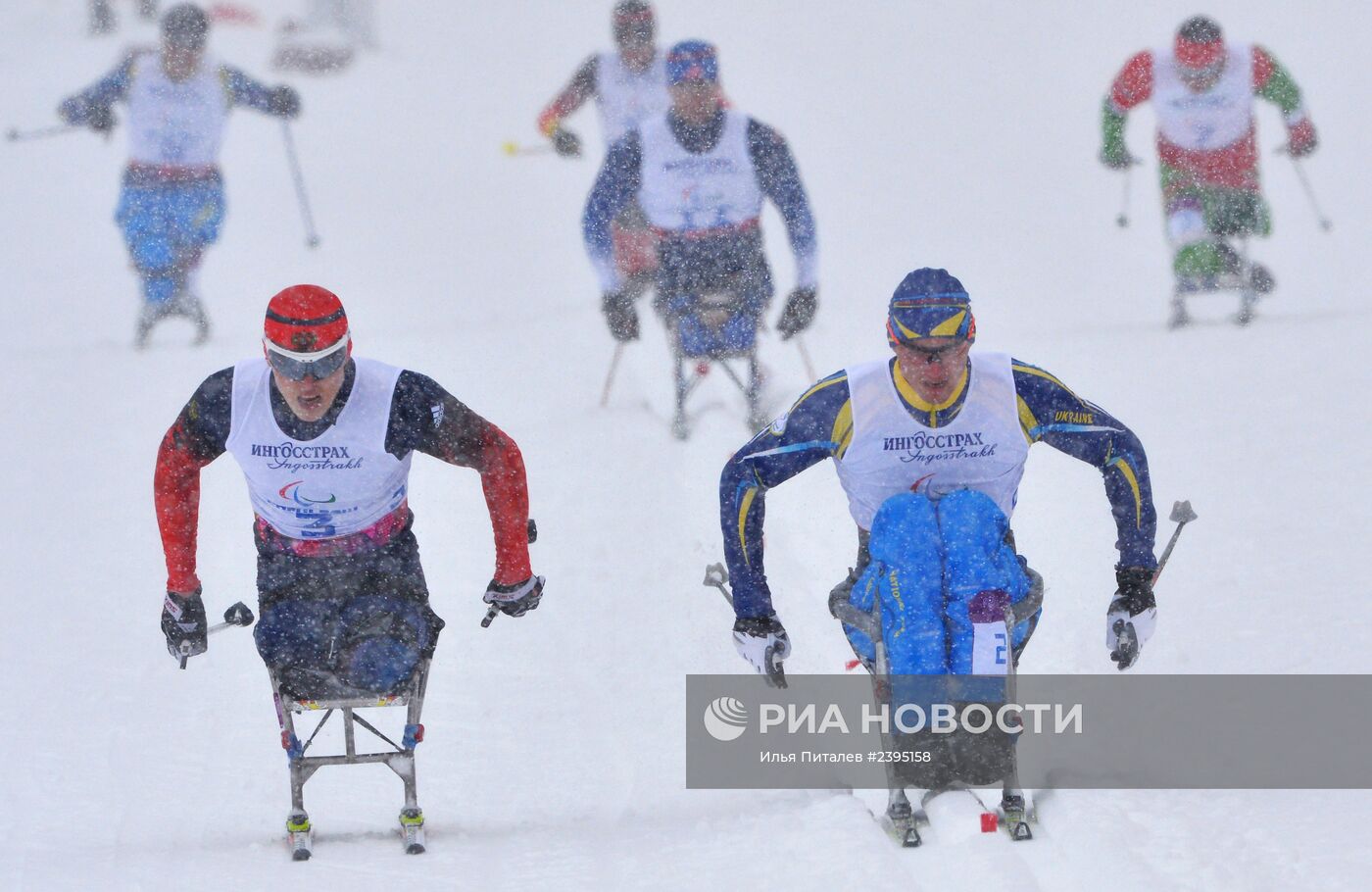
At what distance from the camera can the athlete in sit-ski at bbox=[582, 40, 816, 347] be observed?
1029 centimetres

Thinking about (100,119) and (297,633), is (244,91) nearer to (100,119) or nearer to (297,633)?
(100,119)

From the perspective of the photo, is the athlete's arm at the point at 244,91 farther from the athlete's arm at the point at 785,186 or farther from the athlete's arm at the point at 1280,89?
the athlete's arm at the point at 1280,89

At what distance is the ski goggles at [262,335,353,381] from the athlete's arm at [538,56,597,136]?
816cm

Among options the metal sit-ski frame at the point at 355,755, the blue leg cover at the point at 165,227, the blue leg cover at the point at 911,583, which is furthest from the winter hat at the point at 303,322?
the blue leg cover at the point at 165,227

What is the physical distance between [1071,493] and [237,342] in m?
7.00

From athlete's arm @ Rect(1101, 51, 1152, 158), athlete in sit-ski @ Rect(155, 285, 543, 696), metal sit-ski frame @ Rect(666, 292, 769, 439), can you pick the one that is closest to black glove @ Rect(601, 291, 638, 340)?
metal sit-ski frame @ Rect(666, 292, 769, 439)

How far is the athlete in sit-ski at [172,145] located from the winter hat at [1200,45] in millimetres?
6042

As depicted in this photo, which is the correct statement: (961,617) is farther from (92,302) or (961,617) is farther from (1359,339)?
(92,302)

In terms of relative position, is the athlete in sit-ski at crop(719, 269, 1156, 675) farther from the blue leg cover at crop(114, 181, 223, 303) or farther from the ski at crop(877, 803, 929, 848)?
the blue leg cover at crop(114, 181, 223, 303)

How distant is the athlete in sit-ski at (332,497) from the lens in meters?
5.26

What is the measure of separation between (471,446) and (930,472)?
4.21 feet

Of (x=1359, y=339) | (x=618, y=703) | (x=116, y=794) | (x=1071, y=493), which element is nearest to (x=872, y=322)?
(x=1359, y=339)

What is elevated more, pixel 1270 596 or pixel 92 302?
pixel 92 302

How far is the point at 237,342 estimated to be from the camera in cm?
1382
